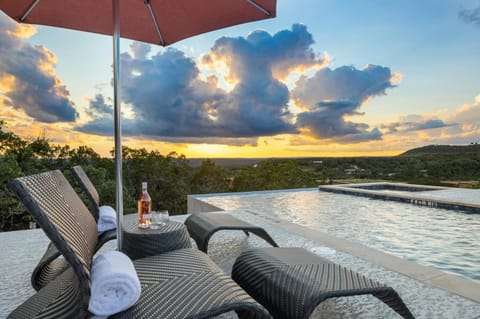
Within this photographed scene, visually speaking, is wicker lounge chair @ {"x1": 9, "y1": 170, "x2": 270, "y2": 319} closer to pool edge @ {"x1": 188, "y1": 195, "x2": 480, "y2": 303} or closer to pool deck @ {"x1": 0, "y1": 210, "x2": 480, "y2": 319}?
pool deck @ {"x1": 0, "y1": 210, "x2": 480, "y2": 319}

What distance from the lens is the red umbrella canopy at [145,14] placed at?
8.66 ft

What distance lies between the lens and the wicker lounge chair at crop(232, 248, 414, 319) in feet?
5.43

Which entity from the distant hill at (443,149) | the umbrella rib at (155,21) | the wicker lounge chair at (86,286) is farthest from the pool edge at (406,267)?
the distant hill at (443,149)

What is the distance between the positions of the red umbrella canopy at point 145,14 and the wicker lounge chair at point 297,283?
1.77 meters

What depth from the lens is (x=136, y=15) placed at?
2807mm

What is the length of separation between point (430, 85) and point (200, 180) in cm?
934

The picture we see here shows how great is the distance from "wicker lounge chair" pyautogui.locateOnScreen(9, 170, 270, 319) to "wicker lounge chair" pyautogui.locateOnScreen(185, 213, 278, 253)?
3.59 ft

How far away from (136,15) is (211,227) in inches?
72.9

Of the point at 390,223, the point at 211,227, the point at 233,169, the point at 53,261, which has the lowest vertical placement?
the point at 390,223

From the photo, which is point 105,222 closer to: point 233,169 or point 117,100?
point 117,100

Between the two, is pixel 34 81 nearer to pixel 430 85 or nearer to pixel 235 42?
pixel 235 42

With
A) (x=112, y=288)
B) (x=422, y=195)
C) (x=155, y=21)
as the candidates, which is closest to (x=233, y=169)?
(x=422, y=195)

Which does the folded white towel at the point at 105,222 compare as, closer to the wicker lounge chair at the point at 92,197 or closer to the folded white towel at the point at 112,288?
the wicker lounge chair at the point at 92,197

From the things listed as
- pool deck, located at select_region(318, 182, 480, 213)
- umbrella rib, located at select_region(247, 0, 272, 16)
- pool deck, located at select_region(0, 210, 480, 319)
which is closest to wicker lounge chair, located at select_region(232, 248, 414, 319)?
pool deck, located at select_region(0, 210, 480, 319)
